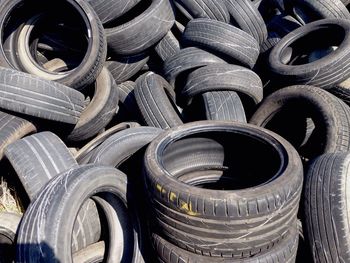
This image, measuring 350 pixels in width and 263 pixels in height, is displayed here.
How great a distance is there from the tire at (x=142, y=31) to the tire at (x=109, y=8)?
16 centimetres

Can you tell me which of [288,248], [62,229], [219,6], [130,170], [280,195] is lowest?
[130,170]

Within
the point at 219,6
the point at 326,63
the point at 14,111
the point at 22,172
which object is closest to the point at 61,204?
the point at 22,172

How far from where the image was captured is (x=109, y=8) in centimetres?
456

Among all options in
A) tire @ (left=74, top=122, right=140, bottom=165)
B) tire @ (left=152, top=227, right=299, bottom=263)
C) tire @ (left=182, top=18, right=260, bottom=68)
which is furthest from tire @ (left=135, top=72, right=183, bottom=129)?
tire @ (left=152, top=227, right=299, bottom=263)

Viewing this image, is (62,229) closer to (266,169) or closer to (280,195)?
(280,195)

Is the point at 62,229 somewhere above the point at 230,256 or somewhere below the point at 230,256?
above

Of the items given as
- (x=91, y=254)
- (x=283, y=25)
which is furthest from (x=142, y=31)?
(x=91, y=254)

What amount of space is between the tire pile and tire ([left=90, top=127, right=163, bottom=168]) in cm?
1

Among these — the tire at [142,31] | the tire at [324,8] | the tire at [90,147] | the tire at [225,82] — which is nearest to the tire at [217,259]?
the tire at [90,147]

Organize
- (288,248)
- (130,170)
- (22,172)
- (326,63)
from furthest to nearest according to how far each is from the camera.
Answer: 1. (326,63)
2. (130,170)
3. (22,172)
4. (288,248)

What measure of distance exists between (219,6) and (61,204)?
348 cm

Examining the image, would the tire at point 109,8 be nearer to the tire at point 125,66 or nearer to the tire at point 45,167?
the tire at point 125,66

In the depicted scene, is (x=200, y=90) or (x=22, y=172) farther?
(x=200, y=90)

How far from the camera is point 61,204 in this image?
2535mm
